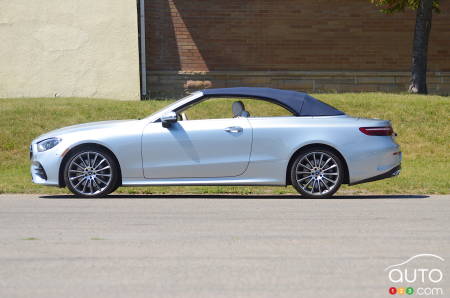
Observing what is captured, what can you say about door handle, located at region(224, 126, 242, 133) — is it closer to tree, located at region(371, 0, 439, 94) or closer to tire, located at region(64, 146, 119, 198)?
tire, located at region(64, 146, 119, 198)

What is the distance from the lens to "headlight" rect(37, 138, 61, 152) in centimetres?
1241

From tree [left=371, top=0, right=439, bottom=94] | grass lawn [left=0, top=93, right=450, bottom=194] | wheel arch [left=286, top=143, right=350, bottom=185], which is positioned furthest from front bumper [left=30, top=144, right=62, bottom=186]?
tree [left=371, top=0, right=439, bottom=94]

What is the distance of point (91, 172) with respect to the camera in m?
12.3

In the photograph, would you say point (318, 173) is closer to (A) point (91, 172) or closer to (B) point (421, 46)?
(A) point (91, 172)

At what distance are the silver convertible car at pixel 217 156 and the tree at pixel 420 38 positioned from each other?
41.8 ft

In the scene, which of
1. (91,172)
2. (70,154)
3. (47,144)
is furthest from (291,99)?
(47,144)

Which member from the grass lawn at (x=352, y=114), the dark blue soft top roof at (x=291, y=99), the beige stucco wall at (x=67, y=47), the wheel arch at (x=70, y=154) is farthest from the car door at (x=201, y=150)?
the beige stucco wall at (x=67, y=47)

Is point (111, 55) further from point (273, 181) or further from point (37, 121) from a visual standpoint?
point (273, 181)

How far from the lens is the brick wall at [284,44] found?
84.5 feet

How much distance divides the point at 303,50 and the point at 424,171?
996 centimetres
